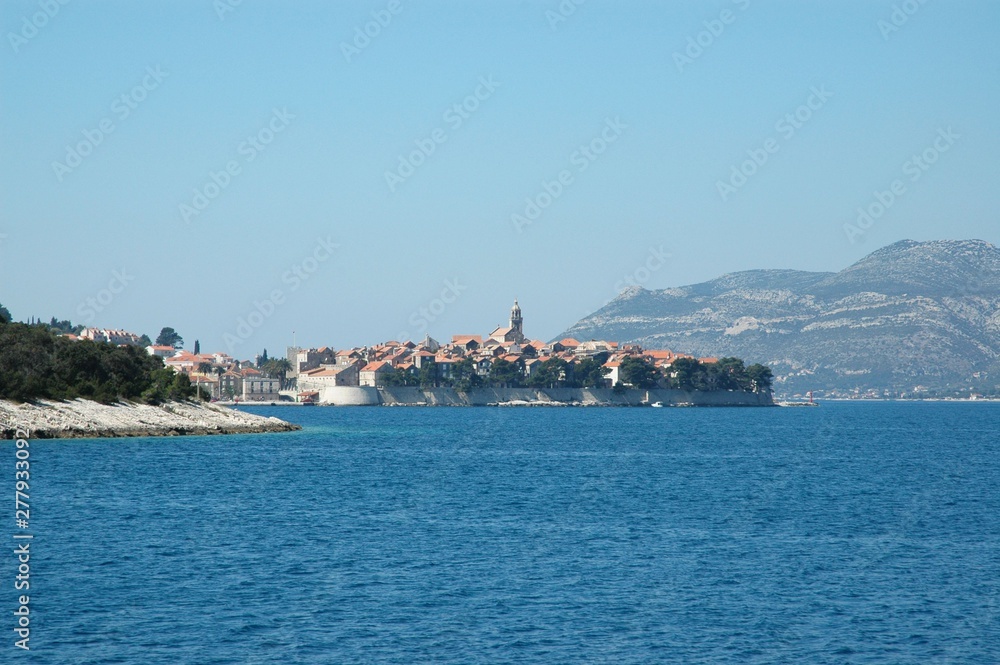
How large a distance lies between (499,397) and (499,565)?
153 metres

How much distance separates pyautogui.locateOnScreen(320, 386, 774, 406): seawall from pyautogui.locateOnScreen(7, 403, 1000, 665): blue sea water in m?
124

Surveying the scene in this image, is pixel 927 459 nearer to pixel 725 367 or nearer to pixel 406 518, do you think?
pixel 406 518

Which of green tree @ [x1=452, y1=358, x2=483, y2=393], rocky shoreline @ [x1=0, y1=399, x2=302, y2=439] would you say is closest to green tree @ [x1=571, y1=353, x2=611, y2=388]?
green tree @ [x1=452, y1=358, x2=483, y2=393]

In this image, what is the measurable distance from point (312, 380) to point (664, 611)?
169 metres

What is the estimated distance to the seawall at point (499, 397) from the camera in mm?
175750

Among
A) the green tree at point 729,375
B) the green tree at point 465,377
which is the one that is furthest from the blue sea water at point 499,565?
the green tree at point 729,375

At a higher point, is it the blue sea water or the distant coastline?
the distant coastline

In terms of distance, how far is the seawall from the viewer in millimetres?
175750

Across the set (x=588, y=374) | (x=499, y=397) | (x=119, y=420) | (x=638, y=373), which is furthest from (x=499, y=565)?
(x=499, y=397)

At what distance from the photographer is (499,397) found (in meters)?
178

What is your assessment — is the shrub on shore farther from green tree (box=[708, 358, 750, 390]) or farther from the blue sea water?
green tree (box=[708, 358, 750, 390])

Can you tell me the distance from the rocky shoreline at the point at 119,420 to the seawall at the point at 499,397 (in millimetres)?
91987

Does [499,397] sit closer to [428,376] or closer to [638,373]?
[428,376]

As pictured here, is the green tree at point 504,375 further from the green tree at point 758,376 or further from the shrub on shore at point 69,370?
the shrub on shore at point 69,370
